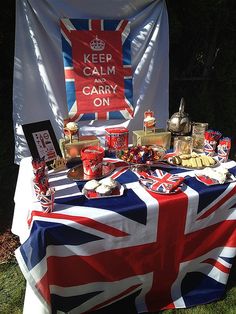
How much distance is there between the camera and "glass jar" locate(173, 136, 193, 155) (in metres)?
2.08

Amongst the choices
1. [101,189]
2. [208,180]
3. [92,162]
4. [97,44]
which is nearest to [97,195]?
[101,189]

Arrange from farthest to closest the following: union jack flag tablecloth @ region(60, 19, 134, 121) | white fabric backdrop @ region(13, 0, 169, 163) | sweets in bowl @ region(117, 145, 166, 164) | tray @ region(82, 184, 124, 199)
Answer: union jack flag tablecloth @ region(60, 19, 134, 121) < white fabric backdrop @ region(13, 0, 169, 163) < sweets in bowl @ region(117, 145, 166, 164) < tray @ region(82, 184, 124, 199)

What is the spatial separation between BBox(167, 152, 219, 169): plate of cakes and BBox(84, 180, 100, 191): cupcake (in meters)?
0.60

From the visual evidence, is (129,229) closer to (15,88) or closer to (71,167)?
(71,167)

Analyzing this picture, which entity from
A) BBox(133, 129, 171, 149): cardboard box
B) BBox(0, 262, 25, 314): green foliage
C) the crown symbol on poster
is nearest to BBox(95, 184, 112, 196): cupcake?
BBox(133, 129, 171, 149): cardboard box

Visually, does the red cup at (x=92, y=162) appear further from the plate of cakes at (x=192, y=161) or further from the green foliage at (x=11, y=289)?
the green foliage at (x=11, y=289)

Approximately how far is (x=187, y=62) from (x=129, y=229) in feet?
8.63

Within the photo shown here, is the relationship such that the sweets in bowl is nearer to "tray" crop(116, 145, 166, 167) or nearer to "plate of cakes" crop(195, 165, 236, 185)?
"tray" crop(116, 145, 166, 167)

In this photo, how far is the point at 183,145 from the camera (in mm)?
2082

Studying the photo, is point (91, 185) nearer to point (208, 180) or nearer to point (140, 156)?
point (140, 156)

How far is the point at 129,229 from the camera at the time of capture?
1.52 m

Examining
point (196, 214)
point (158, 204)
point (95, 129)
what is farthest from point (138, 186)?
point (95, 129)

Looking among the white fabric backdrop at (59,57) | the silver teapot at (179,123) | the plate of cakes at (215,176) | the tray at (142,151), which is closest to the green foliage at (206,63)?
the white fabric backdrop at (59,57)

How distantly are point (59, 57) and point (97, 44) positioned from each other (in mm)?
319
